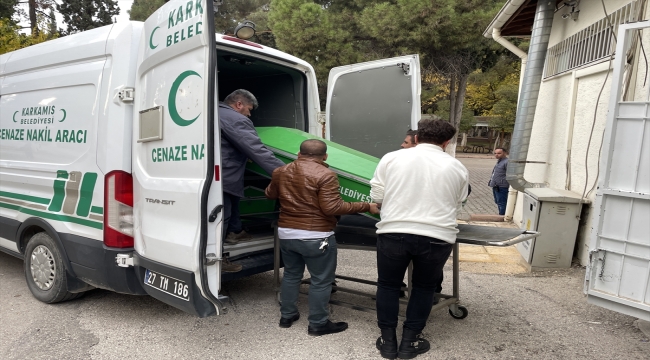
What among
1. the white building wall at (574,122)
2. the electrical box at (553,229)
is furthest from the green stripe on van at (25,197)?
the white building wall at (574,122)

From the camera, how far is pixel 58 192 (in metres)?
3.51

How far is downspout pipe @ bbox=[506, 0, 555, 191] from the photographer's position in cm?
605

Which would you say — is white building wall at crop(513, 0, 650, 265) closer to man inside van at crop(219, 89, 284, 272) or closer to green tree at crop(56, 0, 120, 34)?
man inside van at crop(219, 89, 284, 272)

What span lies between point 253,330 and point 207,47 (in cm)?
202

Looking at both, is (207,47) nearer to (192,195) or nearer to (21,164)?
(192,195)

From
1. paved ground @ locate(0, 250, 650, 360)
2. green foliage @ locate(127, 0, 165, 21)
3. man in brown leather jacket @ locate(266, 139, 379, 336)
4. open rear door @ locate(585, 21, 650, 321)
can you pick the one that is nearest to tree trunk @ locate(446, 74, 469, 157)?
green foliage @ locate(127, 0, 165, 21)

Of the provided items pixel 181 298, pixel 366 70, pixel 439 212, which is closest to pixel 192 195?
pixel 181 298

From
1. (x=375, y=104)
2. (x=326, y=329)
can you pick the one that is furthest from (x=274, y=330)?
(x=375, y=104)

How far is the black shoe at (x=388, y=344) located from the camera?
9.76 feet

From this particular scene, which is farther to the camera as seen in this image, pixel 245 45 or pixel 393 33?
pixel 393 33

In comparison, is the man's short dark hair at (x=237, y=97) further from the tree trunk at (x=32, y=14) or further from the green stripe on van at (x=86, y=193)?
the tree trunk at (x=32, y=14)

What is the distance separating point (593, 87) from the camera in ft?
17.4

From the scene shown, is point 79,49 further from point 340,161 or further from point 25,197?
point 340,161

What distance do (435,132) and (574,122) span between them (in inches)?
149
